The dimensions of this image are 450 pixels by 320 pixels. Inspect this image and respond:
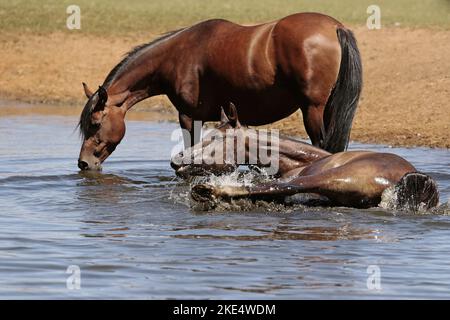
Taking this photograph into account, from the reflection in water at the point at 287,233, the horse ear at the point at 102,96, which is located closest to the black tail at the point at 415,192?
the reflection in water at the point at 287,233

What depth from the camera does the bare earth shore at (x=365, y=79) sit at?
50.1ft

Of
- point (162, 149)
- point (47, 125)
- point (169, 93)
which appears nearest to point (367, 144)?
point (162, 149)

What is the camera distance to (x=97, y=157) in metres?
11.4

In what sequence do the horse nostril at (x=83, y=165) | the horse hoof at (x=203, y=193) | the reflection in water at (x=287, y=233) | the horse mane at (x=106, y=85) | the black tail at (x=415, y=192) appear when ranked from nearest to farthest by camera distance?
the reflection in water at (x=287, y=233) → the black tail at (x=415, y=192) → the horse hoof at (x=203, y=193) → the horse mane at (x=106, y=85) → the horse nostril at (x=83, y=165)

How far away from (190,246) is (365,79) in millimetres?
11349

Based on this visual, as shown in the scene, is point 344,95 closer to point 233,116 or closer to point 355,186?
point 233,116

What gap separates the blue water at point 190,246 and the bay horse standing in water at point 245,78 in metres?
0.70

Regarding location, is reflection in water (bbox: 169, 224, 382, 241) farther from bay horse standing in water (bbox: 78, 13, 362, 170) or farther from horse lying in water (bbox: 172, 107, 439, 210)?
bay horse standing in water (bbox: 78, 13, 362, 170)

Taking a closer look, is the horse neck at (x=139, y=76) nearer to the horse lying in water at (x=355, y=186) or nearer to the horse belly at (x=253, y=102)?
the horse belly at (x=253, y=102)

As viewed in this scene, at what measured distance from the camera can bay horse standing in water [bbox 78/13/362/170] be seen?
10.1 metres

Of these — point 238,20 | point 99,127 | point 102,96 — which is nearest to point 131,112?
point 99,127

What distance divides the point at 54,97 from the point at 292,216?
11.8 m

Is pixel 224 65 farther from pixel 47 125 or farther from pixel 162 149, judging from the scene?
pixel 47 125

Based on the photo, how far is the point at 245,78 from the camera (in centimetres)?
1059
